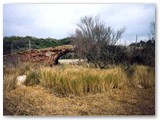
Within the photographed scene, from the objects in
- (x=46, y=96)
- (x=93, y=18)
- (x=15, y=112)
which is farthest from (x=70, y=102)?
(x=93, y=18)

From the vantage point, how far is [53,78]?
4020 millimetres

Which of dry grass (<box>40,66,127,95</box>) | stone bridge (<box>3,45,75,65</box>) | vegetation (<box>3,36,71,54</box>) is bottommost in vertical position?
dry grass (<box>40,66,127,95</box>)

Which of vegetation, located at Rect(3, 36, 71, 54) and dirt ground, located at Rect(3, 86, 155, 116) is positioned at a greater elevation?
vegetation, located at Rect(3, 36, 71, 54)

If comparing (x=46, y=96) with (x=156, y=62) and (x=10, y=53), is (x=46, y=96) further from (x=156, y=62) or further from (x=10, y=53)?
(x=156, y=62)

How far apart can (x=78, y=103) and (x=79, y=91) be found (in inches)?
4.7

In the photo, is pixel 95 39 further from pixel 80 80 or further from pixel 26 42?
pixel 26 42

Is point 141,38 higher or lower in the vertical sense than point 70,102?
higher

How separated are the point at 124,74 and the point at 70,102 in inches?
23.7

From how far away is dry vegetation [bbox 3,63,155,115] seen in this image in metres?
3.97

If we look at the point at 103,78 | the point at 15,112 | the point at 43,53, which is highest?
the point at 43,53

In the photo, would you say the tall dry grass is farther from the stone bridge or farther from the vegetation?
the vegetation

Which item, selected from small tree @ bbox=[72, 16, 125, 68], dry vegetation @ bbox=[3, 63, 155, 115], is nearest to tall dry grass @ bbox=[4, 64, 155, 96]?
dry vegetation @ bbox=[3, 63, 155, 115]

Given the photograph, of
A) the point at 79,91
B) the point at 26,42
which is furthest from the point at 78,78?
the point at 26,42

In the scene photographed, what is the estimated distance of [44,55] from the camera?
4.05 metres
